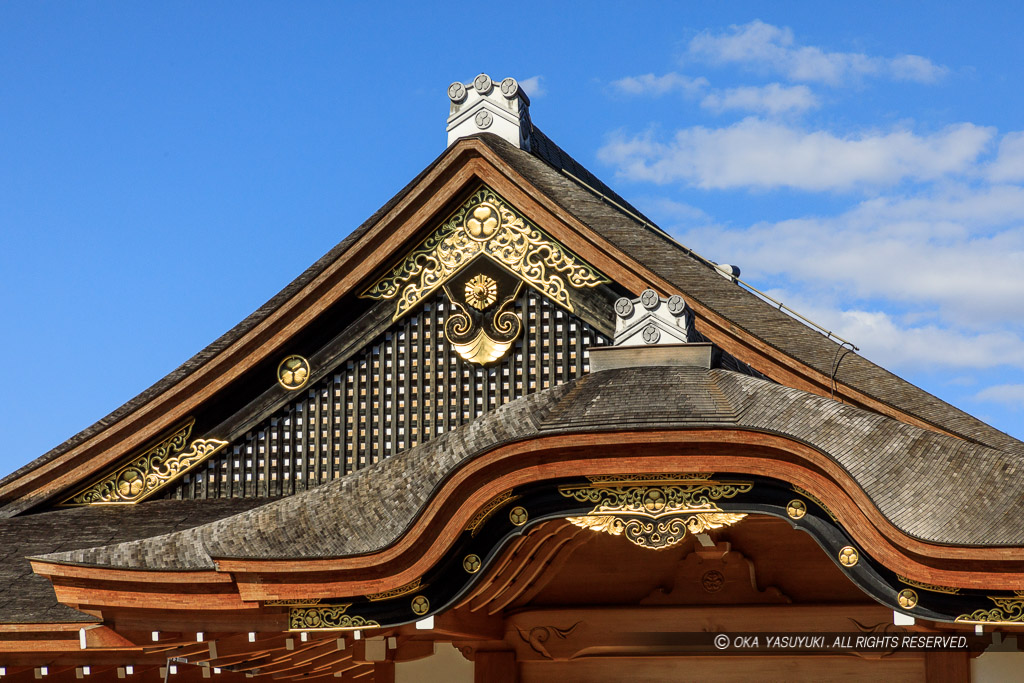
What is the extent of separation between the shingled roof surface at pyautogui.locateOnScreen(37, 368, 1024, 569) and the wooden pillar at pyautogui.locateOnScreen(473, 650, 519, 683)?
5.80 ft

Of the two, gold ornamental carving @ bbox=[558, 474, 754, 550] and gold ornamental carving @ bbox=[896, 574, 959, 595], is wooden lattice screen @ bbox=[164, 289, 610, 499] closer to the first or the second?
gold ornamental carving @ bbox=[558, 474, 754, 550]

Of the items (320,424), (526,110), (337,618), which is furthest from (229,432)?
(526,110)

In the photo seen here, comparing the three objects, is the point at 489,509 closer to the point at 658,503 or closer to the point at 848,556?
the point at 658,503

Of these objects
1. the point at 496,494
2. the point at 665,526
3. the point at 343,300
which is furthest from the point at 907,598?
the point at 343,300

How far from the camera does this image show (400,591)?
7.03 meters

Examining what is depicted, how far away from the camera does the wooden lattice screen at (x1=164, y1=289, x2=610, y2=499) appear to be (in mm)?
9180

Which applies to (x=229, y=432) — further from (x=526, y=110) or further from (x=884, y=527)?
(x=884, y=527)

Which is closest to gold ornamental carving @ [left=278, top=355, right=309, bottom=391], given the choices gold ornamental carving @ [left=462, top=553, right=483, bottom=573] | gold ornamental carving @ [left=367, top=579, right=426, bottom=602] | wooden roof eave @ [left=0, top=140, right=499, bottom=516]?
wooden roof eave @ [left=0, top=140, right=499, bottom=516]

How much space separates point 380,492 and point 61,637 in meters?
2.33

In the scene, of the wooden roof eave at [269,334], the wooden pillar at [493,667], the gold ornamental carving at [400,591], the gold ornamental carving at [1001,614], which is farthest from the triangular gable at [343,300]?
the gold ornamental carving at [1001,614]

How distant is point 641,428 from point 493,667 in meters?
2.67

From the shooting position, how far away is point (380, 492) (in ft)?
24.1

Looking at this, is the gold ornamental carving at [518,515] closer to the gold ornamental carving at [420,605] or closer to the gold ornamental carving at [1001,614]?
the gold ornamental carving at [420,605]

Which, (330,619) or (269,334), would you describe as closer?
(330,619)
